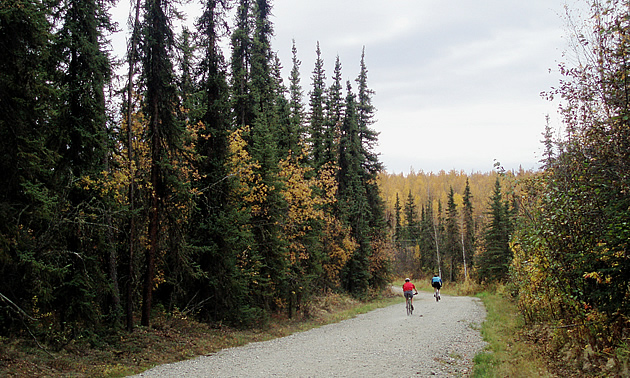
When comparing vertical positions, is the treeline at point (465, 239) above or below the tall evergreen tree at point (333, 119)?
below

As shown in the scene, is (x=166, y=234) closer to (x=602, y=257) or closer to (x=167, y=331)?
(x=167, y=331)

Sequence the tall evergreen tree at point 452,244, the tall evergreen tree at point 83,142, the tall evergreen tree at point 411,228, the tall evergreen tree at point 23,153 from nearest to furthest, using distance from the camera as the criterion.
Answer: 1. the tall evergreen tree at point 23,153
2. the tall evergreen tree at point 83,142
3. the tall evergreen tree at point 452,244
4. the tall evergreen tree at point 411,228

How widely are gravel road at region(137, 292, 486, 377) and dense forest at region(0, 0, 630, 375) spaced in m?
2.58

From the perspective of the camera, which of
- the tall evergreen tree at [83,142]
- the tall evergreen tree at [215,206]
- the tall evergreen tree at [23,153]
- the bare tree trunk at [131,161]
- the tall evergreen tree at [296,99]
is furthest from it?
the tall evergreen tree at [296,99]

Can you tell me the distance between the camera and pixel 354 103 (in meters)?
A: 34.7

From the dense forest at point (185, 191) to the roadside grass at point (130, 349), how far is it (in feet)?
1.77

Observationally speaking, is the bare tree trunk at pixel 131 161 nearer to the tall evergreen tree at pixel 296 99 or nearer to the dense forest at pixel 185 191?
the dense forest at pixel 185 191

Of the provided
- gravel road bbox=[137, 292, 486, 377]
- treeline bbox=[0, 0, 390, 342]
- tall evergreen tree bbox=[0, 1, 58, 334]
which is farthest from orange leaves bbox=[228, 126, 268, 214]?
tall evergreen tree bbox=[0, 1, 58, 334]

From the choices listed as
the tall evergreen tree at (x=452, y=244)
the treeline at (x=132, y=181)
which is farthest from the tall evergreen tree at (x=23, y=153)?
the tall evergreen tree at (x=452, y=244)

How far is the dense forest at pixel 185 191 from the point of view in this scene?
774cm

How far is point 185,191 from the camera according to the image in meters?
13.5

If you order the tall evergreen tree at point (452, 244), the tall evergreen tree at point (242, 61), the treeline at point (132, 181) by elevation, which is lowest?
the tall evergreen tree at point (452, 244)

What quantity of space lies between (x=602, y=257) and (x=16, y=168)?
12.5 m

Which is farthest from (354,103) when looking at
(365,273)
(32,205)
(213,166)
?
(32,205)
